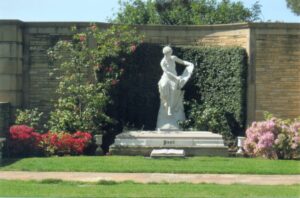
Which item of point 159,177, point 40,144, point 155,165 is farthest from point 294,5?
point 159,177

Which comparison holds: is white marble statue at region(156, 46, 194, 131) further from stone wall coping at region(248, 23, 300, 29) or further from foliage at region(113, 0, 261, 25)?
foliage at region(113, 0, 261, 25)

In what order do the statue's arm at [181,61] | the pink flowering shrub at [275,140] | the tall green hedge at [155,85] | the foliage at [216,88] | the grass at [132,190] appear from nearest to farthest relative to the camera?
the grass at [132,190] → the pink flowering shrub at [275,140] → the statue's arm at [181,61] → the foliage at [216,88] → the tall green hedge at [155,85]

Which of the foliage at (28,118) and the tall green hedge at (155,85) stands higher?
the tall green hedge at (155,85)

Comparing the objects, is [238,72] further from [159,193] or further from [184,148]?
[159,193]

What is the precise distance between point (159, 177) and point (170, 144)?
4680 mm

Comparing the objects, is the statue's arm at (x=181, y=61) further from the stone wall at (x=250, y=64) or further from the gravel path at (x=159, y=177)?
the gravel path at (x=159, y=177)

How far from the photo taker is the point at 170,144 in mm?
16969

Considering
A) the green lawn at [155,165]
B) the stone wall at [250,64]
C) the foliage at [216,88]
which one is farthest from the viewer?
the stone wall at [250,64]

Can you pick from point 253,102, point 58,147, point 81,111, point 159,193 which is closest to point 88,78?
point 81,111

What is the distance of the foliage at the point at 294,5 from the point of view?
1152 inches

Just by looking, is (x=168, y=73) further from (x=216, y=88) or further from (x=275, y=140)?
(x=275, y=140)

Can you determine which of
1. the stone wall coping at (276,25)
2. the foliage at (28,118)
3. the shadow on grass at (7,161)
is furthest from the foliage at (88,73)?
the stone wall coping at (276,25)

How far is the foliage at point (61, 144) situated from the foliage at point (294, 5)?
50.8ft

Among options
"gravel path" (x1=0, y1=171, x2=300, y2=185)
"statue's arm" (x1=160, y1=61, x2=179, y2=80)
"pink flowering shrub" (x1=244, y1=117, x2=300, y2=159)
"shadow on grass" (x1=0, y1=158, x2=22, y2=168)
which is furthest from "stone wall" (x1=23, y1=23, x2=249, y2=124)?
"gravel path" (x1=0, y1=171, x2=300, y2=185)
